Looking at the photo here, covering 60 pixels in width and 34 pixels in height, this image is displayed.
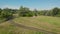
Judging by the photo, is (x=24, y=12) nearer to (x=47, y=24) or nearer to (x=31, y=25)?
(x=31, y=25)

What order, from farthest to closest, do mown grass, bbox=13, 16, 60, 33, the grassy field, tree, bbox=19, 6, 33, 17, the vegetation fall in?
1. tree, bbox=19, 6, 33, 17
2. mown grass, bbox=13, 16, 60, 33
3. the vegetation
4. the grassy field

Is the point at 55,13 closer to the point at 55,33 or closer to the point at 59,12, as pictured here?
the point at 59,12

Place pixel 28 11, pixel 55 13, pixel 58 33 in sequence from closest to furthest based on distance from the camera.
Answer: pixel 58 33 < pixel 55 13 < pixel 28 11

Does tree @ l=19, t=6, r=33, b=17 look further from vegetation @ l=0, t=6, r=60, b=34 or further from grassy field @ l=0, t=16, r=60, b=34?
grassy field @ l=0, t=16, r=60, b=34

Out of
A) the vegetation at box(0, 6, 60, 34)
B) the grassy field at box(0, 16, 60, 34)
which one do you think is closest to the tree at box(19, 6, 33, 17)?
the vegetation at box(0, 6, 60, 34)

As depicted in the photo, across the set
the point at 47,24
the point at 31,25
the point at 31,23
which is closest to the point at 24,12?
the point at 31,23

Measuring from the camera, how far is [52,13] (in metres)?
86.4

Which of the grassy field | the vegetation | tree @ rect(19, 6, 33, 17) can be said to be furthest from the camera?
tree @ rect(19, 6, 33, 17)

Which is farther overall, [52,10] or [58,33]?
[52,10]

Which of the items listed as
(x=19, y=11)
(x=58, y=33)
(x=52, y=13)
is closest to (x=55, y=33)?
(x=58, y=33)

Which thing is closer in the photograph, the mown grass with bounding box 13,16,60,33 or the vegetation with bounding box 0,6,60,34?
the vegetation with bounding box 0,6,60,34

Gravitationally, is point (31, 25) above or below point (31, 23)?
above

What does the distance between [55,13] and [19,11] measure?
22.0m

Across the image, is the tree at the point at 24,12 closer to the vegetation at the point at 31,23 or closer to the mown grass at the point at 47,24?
A: the vegetation at the point at 31,23
